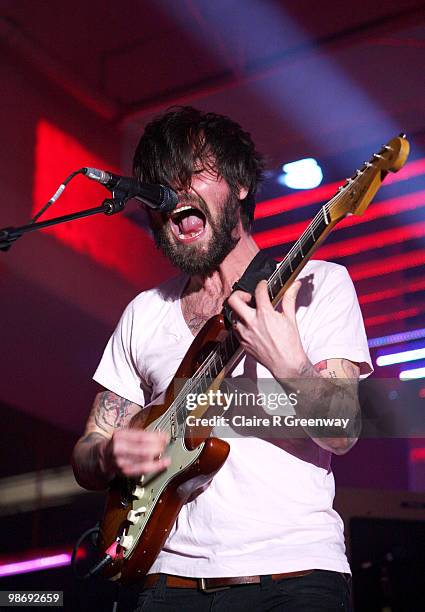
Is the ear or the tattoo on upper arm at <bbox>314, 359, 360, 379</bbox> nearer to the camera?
the tattoo on upper arm at <bbox>314, 359, 360, 379</bbox>

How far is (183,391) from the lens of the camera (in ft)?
6.44

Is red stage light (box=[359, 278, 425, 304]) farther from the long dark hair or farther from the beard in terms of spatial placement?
the beard

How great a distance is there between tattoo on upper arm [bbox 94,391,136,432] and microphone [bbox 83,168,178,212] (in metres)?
0.49

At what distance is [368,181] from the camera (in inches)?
68.9

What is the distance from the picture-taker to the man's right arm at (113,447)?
1767 millimetres

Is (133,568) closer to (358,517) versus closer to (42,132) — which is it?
(358,517)

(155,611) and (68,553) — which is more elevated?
(68,553)

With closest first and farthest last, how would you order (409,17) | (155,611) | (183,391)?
(155,611)
(183,391)
(409,17)

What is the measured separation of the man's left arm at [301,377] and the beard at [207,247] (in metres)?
0.46

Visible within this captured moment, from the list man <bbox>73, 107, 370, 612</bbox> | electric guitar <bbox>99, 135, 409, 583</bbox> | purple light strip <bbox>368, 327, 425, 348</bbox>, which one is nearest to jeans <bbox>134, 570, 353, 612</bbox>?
man <bbox>73, 107, 370, 612</bbox>

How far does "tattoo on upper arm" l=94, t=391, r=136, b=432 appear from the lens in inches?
84.9

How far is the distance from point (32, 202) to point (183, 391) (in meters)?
2.80

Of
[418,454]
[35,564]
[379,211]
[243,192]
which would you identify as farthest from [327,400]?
[35,564]

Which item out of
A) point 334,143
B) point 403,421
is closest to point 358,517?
point 403,421
